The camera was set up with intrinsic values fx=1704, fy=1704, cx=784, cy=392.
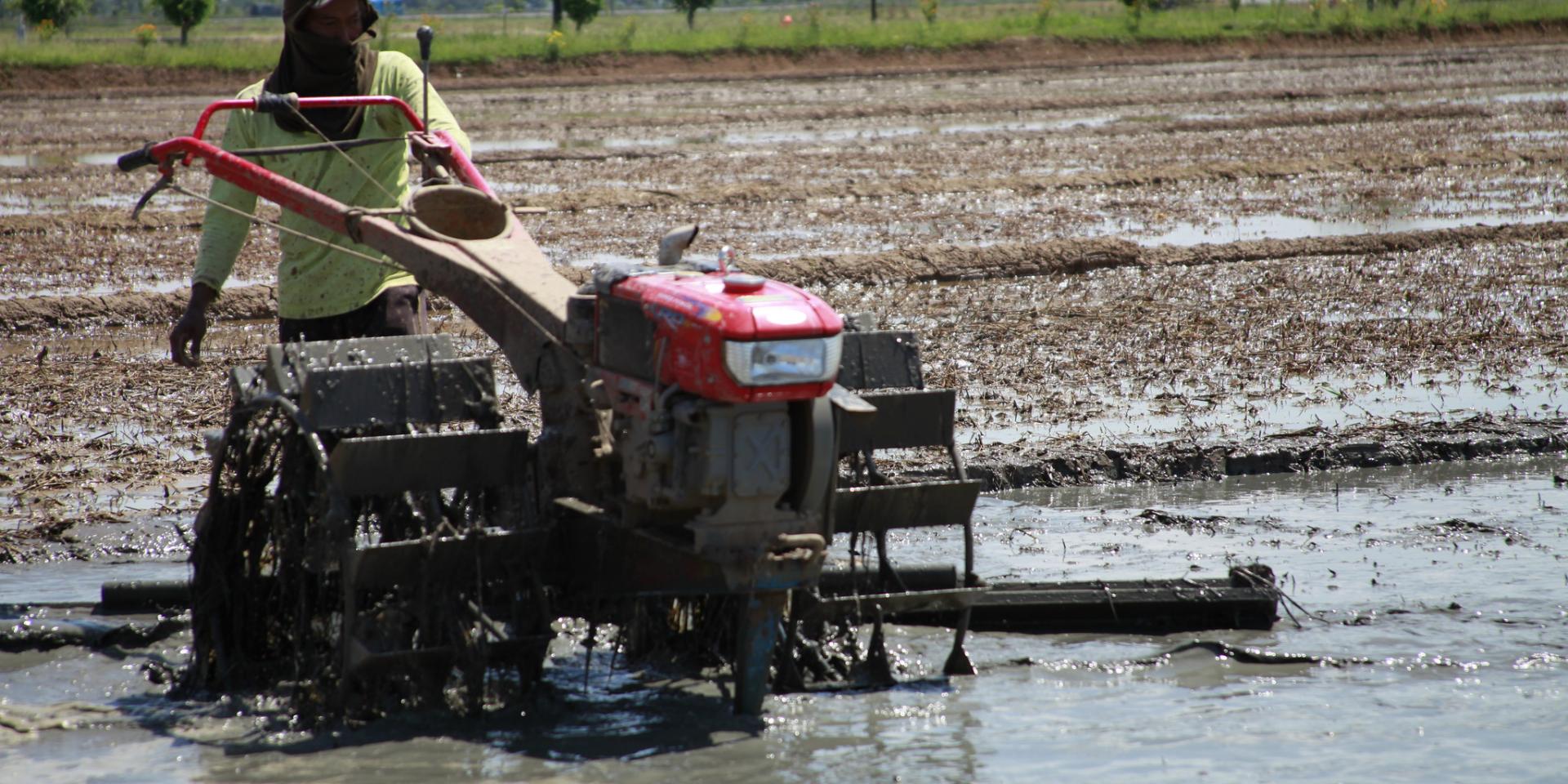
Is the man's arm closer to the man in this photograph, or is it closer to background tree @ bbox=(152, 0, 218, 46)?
the man

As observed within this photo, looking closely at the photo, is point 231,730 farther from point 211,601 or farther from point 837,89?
point 837,89

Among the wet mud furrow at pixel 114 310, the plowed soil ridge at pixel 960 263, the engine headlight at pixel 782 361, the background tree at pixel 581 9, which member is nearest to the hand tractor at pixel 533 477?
the engine headlight at pixel 782 361

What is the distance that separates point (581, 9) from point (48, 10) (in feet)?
52.6

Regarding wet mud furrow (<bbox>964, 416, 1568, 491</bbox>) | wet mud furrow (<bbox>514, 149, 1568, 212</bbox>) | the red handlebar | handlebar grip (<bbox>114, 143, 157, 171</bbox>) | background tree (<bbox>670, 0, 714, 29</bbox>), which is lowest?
wet mud furrow (<bbox>964, 416, 1568, 491</bbox>)

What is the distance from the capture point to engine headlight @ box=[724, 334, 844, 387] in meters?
3.79

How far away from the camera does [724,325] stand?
379 cm

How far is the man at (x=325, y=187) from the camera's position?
208 inches

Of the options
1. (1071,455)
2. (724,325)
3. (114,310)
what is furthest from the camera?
(114,310)

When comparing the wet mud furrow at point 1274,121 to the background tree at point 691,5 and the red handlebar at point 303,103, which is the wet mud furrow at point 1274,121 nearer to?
the red handlebar at point 303,103

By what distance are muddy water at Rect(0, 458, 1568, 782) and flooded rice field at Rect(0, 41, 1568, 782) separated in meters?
0.02

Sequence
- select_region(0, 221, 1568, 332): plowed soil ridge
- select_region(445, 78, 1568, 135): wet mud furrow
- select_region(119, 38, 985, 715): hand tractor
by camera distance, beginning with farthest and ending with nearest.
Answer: select_region(445, 78, 1568, 135): wet mud furrow → select_region(0, 221, 1568, 332): plowed soil ridge → select_region(119, 38, 985, 715): hand tractor

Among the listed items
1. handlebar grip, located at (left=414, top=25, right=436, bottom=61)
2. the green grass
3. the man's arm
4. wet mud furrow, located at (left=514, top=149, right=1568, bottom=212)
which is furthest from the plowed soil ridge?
the green grass

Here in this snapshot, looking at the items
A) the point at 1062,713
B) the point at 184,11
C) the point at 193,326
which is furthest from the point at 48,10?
the point at 1062,713

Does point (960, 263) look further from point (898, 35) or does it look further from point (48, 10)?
point (48, 10)
